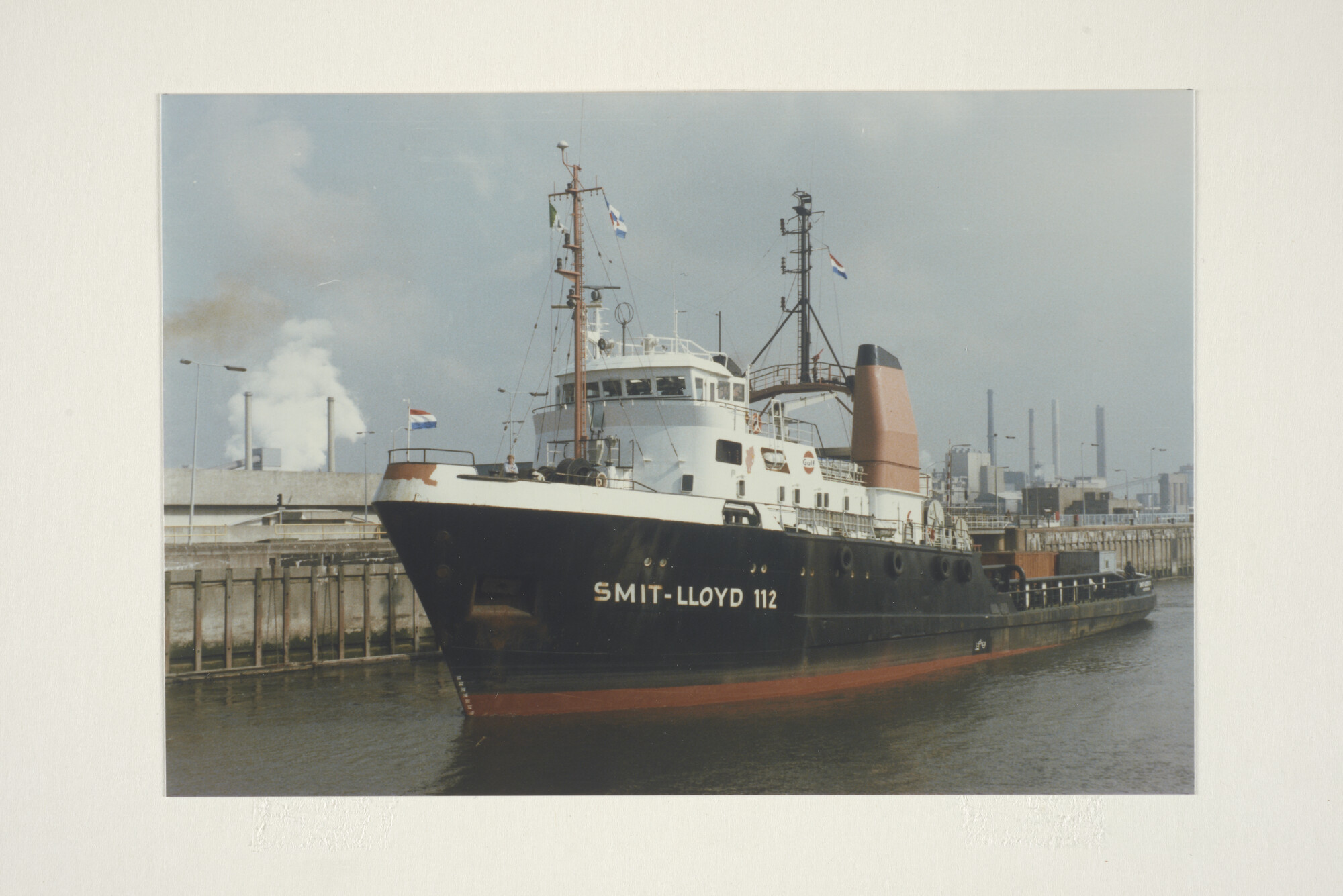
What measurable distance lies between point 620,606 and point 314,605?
6.08m

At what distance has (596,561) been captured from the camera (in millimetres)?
7234

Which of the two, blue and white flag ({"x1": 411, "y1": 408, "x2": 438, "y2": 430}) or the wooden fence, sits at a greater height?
blue and white flag ({"x1": 411, "y1": 408, "x2": 438, "y2": 430})

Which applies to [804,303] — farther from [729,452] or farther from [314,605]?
[314,605]

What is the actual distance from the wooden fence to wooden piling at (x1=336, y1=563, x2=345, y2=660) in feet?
0.03

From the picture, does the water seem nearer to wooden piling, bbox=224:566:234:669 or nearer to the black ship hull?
the black ship hull

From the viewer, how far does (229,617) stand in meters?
11.0

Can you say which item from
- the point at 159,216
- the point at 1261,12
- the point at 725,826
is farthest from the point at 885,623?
the point at 159,216

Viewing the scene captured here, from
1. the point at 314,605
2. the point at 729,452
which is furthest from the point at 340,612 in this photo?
the point at 729,452

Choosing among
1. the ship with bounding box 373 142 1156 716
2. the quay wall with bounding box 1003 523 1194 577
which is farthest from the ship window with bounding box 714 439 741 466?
the quay wall with bounding box 1003 523 1194 577

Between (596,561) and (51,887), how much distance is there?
4.17 meters

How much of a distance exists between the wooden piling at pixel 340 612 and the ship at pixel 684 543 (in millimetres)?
4883

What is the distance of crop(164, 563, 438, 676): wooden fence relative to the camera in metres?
Result: 10.8

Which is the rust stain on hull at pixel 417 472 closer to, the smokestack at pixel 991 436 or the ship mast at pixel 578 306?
the ship mast at pixel 578 306

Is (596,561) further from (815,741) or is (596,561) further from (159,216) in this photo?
(159,216)
